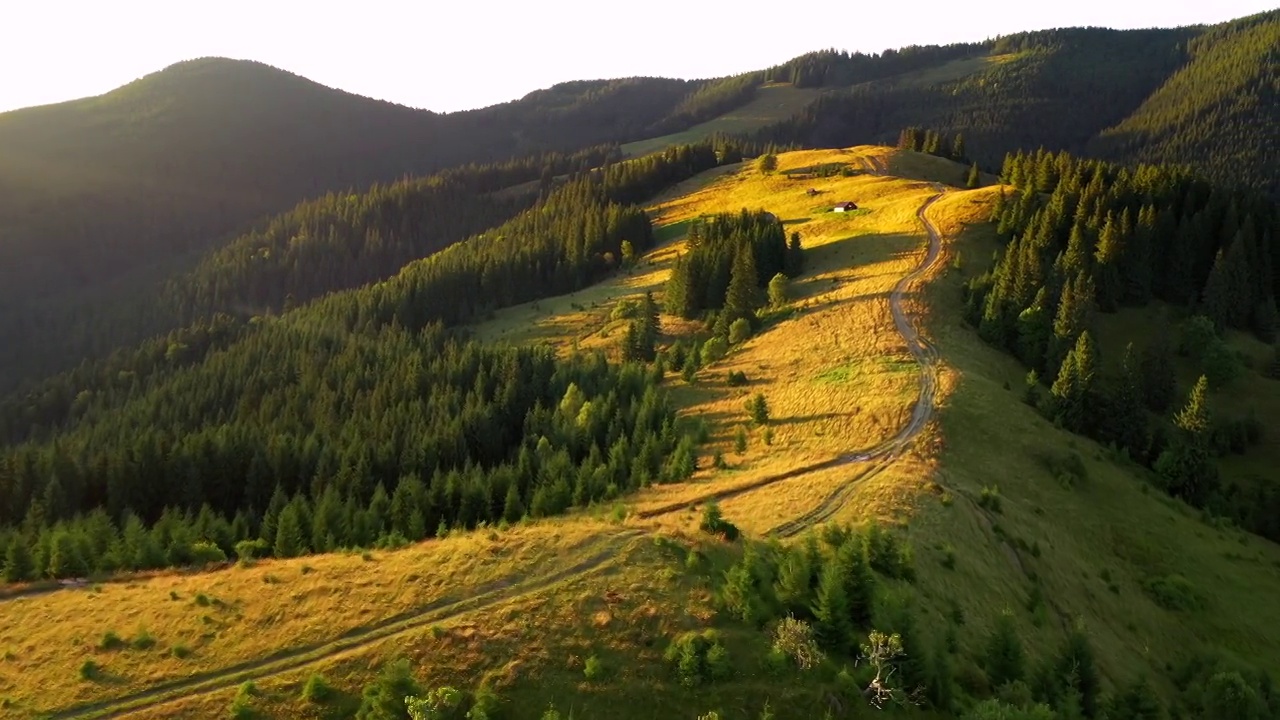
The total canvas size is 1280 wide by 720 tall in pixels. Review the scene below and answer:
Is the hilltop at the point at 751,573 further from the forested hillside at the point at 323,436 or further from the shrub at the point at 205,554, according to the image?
the shrub at the point at 205,554

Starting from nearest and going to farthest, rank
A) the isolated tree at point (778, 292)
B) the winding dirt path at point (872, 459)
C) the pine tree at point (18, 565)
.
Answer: the pine tree at point (18, 565)
the winding dirt path at point (872, 459)
the isolated tree at point (778, 292)

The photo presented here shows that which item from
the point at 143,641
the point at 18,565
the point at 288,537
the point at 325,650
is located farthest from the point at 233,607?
the point at 18,565

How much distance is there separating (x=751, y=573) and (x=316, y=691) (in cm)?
1673

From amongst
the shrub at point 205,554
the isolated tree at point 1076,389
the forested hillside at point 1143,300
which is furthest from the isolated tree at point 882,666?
the isolated tree at point 1076,389

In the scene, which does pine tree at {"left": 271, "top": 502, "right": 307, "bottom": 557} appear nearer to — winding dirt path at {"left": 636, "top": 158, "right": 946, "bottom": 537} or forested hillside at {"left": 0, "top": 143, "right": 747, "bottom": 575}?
forested hillside at {"left": 0, "top": 143, "right": 747, "bottom": 575}

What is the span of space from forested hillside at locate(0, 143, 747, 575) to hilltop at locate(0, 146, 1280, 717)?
0.84m

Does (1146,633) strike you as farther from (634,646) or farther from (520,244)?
(520,244)

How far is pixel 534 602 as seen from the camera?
93.5 feet

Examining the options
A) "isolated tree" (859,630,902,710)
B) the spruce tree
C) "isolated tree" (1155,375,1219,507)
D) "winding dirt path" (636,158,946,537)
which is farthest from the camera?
"isolated tree" (1155,375,1219,507)

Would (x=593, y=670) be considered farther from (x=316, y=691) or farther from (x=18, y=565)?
(x=18, y=565)

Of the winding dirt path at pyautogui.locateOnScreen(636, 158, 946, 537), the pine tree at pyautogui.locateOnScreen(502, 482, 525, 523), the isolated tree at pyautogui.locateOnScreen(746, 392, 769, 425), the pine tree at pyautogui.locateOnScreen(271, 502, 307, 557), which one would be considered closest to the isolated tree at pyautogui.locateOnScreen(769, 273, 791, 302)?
the winding dirt path at pyautogui.locateOnScreen(636, 158, 946, 537)

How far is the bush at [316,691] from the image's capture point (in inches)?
975

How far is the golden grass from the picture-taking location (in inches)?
1086

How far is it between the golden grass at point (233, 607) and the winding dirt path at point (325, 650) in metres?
0.38
